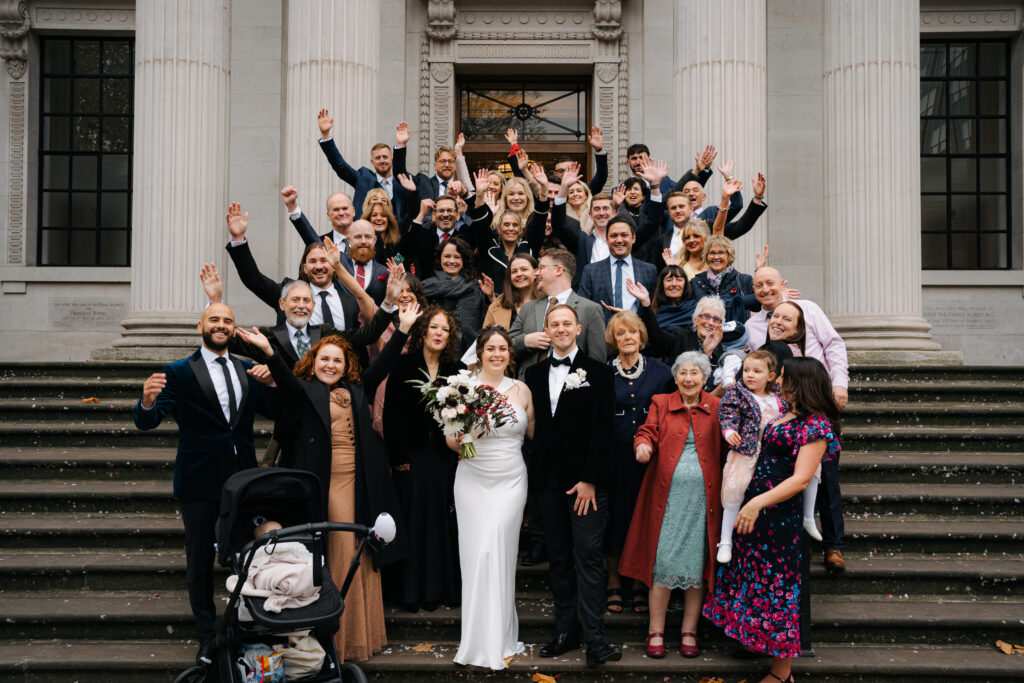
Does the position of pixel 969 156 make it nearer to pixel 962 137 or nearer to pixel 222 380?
pixel 962 137

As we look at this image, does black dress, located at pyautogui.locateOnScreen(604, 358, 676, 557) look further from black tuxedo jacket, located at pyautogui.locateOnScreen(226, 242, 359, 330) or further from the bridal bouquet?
black tuxedo jacket, located at pyautogui.locateOnScreen(226, 242, 359, 330)

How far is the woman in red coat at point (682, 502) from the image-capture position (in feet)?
18.4

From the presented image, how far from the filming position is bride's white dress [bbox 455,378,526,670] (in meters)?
5.56

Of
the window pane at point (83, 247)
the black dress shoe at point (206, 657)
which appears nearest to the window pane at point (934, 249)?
the black dress shoe at point (206, 657)

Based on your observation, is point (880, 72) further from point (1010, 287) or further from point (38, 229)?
point (38, 229)

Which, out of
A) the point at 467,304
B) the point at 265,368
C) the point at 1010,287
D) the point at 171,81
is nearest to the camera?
the point at 265,368

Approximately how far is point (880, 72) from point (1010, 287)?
5066 millimetres

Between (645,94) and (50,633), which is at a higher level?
(645,94)

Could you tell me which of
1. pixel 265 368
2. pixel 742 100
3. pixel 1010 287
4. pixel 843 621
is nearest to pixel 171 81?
pixel 265 368

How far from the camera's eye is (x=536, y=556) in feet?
21.8

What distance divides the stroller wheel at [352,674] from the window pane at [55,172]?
39.8 feet

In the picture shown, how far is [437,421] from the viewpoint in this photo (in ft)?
19.5

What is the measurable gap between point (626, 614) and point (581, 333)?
2.17 metres

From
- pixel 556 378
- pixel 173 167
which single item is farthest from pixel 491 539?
pixel 173 167
